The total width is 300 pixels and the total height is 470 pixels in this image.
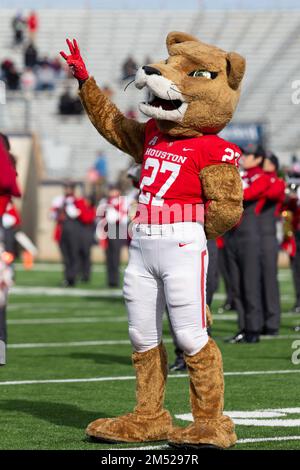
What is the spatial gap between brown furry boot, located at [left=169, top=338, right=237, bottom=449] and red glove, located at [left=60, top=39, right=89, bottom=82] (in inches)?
65.8

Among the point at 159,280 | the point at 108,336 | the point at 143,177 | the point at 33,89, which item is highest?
the point at 33,89

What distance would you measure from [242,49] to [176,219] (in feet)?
113

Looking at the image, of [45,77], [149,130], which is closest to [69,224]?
[45,77]

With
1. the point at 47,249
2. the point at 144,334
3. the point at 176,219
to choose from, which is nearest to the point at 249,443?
the point at 144,334

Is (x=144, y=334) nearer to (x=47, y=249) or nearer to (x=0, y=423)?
(x=0, y=423)

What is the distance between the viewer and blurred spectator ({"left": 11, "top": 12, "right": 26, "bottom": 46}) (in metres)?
41.3

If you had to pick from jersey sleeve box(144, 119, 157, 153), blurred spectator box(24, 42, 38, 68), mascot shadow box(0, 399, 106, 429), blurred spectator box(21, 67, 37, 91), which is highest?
blurred spectator box(24, 42, 38, 68)

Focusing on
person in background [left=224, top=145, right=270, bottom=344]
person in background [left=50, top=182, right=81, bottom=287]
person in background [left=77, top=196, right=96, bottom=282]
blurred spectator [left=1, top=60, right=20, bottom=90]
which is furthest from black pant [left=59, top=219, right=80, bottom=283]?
blurred spectator [left=1, top=60, right=20, bottom=90]

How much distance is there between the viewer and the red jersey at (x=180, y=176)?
677 cm

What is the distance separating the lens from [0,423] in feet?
24.5

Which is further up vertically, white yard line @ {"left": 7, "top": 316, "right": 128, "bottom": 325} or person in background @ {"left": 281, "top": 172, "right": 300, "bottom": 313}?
person in background @ {"left": 281, "top": 172, "right": 300, "bottom": 313}

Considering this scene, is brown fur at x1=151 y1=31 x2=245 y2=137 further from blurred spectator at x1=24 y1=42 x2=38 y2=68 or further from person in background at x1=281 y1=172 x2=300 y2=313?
blurred spectator at x1=24 y1=42 x2=38 y2=68

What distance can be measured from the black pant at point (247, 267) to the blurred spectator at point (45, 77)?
26.2 metres
